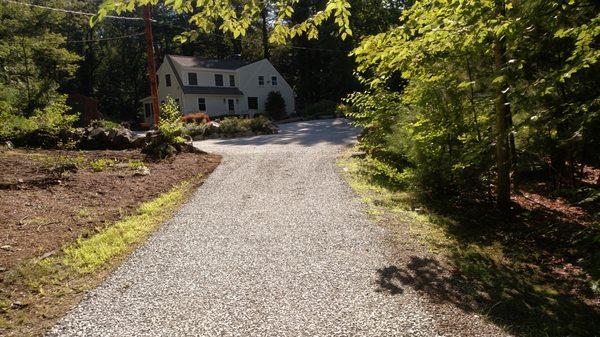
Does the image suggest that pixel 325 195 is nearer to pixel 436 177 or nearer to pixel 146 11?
pixel 436 177

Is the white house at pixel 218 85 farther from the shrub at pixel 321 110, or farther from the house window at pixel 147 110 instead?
the shrub at pixel 321 110

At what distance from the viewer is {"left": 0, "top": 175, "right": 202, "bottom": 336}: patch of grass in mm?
3786

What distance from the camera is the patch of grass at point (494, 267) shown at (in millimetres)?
3760

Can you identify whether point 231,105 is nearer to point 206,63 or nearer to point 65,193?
point 206,63

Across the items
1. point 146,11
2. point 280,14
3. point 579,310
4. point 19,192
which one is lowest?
point 579,310

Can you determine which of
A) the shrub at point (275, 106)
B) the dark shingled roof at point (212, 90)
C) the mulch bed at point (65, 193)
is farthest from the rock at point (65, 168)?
the shrub at point (275, 106)

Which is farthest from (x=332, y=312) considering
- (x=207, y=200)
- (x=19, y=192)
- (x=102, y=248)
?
(x=19, y=192)

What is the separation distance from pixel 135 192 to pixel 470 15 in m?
7.05

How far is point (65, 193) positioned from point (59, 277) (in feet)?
12.0

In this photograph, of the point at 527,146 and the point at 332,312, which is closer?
the point at 332,312

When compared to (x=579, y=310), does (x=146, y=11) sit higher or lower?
higher

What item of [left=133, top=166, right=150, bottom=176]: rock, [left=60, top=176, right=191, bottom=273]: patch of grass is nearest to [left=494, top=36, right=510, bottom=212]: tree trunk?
[left=60, top=176, right=191, bottom=273]: patch of grass

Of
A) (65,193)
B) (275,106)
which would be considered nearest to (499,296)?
(65,193)

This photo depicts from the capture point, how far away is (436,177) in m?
7.82
